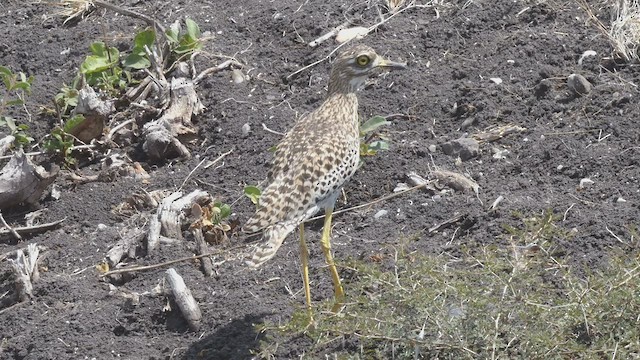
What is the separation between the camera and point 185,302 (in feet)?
17.6

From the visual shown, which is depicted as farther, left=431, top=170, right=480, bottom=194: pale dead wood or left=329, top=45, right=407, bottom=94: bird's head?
left=329, top=45, right=407, bottom=94: bird's head

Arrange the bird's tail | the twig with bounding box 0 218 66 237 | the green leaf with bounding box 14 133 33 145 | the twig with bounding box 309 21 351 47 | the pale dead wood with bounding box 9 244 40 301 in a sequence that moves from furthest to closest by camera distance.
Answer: the twig with bounding box 309 21 351 47, the green leaf with bounding box 14 133 33 145, the twig with bounding box 0 218 66 237, the pale dead wood with bounding box 9 244 40 301, the bird's tail

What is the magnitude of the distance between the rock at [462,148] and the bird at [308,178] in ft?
2.17

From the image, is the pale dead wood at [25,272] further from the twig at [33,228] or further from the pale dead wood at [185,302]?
the pale dead wood at [185,302]

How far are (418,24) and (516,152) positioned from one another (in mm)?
1606

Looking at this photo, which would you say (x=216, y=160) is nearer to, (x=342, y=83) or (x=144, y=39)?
(x=342, y=83)

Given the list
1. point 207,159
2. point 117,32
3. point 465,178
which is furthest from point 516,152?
point 117,32

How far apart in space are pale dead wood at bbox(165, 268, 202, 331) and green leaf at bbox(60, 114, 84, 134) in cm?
186

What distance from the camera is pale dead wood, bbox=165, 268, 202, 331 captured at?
5.36 meters

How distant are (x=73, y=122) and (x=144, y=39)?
81 cm

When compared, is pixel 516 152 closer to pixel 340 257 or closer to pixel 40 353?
pixel 340 257

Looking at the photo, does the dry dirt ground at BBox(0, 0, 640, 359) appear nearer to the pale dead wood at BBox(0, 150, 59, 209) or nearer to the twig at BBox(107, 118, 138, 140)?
the pale dead wood at BBox(0, 150, 59, 209)

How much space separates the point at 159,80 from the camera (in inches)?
289

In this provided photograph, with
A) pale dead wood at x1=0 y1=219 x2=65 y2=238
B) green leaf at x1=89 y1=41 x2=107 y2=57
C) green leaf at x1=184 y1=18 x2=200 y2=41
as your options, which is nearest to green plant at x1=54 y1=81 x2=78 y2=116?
green leaf at x1=89 y1=41 x2=107 y2=57
